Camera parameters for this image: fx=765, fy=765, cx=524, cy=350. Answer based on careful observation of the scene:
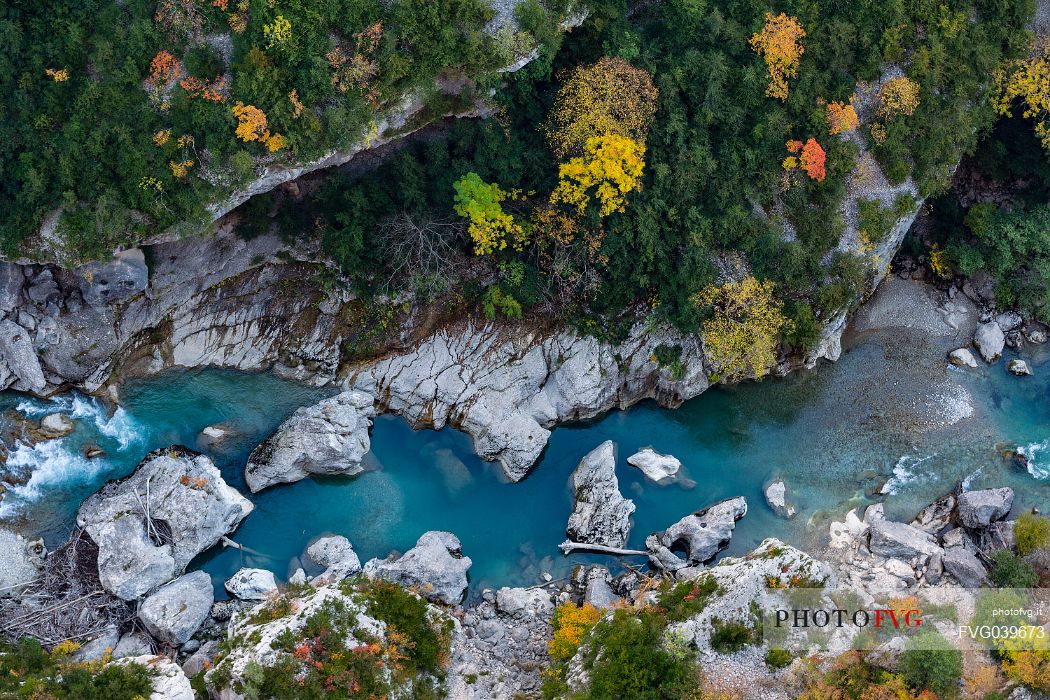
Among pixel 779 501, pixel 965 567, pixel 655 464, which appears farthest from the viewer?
pixel 655 464

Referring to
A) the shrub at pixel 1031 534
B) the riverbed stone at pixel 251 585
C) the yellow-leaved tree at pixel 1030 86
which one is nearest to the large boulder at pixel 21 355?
the riverbed stone at pixel 251 585

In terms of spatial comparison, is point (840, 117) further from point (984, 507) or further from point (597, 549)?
point (597, 549)

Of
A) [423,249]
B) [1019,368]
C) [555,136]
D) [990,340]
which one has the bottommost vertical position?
[1019,368]

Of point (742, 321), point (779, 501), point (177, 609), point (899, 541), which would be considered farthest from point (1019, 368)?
point (177, 609)

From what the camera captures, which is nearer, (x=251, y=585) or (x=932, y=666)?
(x=932, y=666)

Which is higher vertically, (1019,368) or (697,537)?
(1019,368)

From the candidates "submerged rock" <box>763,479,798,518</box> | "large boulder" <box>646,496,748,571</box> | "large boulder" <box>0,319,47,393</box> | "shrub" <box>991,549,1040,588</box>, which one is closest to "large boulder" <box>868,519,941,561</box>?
"shrub" <box>991,549,1040,588</box>

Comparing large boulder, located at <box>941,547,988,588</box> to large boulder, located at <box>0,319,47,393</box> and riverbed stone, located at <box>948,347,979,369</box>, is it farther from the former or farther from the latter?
large boulder, located at <box>0,319,47,393</box>
